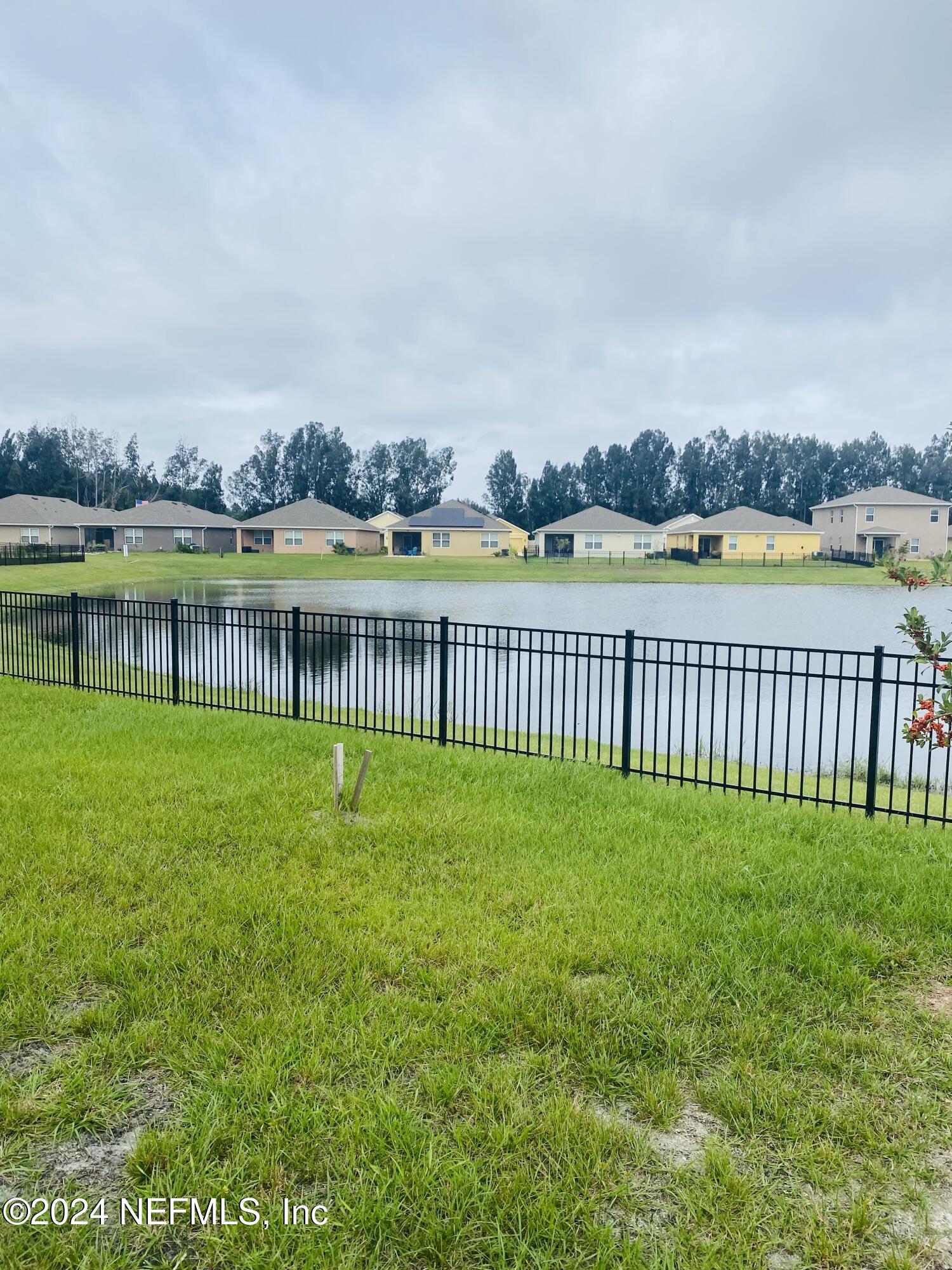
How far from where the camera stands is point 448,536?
76.2 metres

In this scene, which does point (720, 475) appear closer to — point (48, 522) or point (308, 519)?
point (308, 519)

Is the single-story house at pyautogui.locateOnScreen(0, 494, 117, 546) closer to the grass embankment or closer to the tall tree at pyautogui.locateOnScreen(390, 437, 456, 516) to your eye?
the grass embankment

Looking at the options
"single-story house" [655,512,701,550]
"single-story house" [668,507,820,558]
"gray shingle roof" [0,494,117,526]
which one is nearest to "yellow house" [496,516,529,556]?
"single-story house" [655,512,701,550]

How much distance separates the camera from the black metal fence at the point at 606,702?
8039 mm

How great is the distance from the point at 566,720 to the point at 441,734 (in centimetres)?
561

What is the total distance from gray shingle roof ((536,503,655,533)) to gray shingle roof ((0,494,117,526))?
39.2 m

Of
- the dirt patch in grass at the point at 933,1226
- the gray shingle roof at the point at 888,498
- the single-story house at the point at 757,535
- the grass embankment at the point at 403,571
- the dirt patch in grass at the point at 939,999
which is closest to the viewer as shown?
the dirt patch in grass at the point at 933,1226

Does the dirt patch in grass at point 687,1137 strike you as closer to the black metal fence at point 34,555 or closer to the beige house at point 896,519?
the black metal fence at point 34,555

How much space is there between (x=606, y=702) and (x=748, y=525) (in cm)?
6230

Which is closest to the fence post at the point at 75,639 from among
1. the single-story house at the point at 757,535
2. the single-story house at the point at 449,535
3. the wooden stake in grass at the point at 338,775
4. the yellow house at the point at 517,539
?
the wooden stake in grass at the point at 338,775

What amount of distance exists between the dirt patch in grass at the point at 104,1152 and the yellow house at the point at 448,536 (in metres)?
71.6

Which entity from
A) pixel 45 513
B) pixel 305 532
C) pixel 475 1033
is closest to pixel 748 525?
pixel 305 532

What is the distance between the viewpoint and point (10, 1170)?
9.46 feet

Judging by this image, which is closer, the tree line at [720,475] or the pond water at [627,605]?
the pond water at [627,605]
